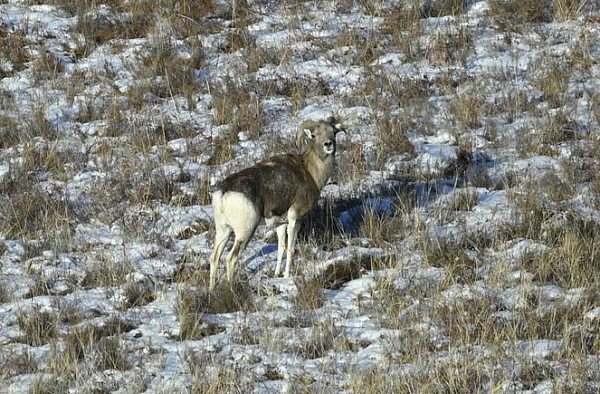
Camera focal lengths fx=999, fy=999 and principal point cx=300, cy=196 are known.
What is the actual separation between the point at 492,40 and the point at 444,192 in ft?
15.7

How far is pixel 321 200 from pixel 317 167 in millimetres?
1102

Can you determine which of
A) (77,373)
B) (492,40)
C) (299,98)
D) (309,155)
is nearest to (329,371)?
(77,373)

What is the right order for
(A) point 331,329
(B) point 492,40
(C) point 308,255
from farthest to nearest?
(B) point 492,40 → (C) point 308,255 → (A) point 331,329

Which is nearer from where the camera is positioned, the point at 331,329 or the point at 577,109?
the point at 331,329

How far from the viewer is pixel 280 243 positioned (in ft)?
34.0

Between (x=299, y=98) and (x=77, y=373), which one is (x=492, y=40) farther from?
(x=77, y=373)

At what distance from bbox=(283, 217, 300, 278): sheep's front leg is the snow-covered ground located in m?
0.15

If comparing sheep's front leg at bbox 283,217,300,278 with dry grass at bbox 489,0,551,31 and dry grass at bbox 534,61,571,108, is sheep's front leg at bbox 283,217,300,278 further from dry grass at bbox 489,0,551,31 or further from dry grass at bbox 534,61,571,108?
dry grass at bbox 489,0,551,31

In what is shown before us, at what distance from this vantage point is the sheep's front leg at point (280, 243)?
33.6ft

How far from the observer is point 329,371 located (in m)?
7.74

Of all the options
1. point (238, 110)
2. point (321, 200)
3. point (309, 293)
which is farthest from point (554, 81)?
point (309, 293)

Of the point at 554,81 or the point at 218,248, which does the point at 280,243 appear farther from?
the point at 554,81

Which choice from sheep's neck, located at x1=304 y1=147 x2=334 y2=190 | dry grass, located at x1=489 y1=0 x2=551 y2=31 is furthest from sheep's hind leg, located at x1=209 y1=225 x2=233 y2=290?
dry grass, located at x1=489 y1=0 x2=551 y2=31

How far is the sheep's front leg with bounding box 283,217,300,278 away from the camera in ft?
33.2
